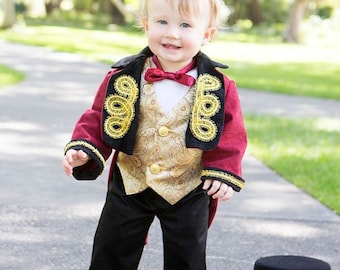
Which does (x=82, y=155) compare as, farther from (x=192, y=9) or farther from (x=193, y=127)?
(x=192, y=9)

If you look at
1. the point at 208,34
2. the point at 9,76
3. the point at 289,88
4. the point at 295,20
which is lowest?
the point at 295,20

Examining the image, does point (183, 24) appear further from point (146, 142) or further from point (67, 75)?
point (67, 75)

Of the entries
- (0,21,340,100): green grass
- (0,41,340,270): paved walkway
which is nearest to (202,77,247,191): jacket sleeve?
(0,41,340,270): paved walkway

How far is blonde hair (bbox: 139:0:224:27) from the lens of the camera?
3.06 meters

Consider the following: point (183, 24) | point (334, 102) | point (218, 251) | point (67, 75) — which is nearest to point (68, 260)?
point (218, 251)

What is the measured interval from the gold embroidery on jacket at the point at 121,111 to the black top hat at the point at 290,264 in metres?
0.68

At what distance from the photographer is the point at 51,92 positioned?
10.3 m

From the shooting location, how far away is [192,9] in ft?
10.1

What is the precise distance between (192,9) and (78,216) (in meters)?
2.16

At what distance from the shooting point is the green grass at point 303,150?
604 centimetres

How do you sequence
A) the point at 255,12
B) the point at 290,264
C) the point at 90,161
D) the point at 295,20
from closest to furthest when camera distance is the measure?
the point at 290,264, the point at 90,161, the point at 295,20, the point at 255,12

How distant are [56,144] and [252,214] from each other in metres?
2.33

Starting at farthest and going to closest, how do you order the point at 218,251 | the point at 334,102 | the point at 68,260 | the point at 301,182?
the point at 334,102, the point at 301,182, the point at 218,251, the point at 68,260

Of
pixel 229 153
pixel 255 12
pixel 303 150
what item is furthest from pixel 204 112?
pixel 255 12
